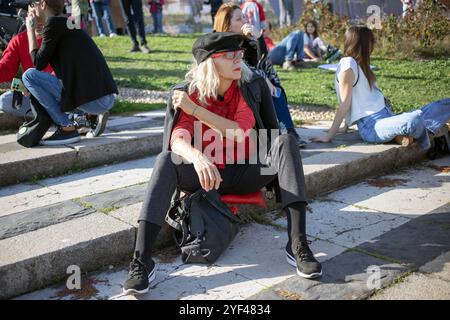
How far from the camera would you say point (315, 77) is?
26.5 feet

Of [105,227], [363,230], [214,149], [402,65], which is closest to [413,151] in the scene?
A: [363,230]

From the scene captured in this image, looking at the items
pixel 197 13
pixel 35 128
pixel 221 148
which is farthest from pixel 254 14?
pixel 197 13

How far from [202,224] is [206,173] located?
0.35 metres

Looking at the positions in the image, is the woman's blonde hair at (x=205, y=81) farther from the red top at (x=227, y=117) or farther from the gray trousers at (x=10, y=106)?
the gray trousers at (x=10, y=106)

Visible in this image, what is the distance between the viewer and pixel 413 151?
4.43 metres

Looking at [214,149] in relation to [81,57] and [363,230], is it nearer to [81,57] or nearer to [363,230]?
[363,230]

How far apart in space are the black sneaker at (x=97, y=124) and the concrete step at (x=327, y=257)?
1.60m

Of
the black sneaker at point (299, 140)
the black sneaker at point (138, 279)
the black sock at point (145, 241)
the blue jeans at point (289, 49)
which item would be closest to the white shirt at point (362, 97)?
the black sneaker at point (299, 140)

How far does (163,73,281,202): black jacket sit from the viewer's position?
285 centimetres

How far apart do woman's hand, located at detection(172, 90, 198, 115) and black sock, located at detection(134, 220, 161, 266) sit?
71cm

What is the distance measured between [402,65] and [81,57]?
6.50 metres

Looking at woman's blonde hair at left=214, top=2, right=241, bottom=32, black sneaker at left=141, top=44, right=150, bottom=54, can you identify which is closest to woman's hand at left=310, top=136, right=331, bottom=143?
woman's blonde hair at left=214, top=2, right=241, bottom=32

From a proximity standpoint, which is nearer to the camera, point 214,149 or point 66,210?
point 214,149

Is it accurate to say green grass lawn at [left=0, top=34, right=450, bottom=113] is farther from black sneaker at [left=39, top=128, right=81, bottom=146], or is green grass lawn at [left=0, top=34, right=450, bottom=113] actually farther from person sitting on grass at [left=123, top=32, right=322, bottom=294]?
person sitting on grass at [left=123, top=32, right=322, bottom=294]
